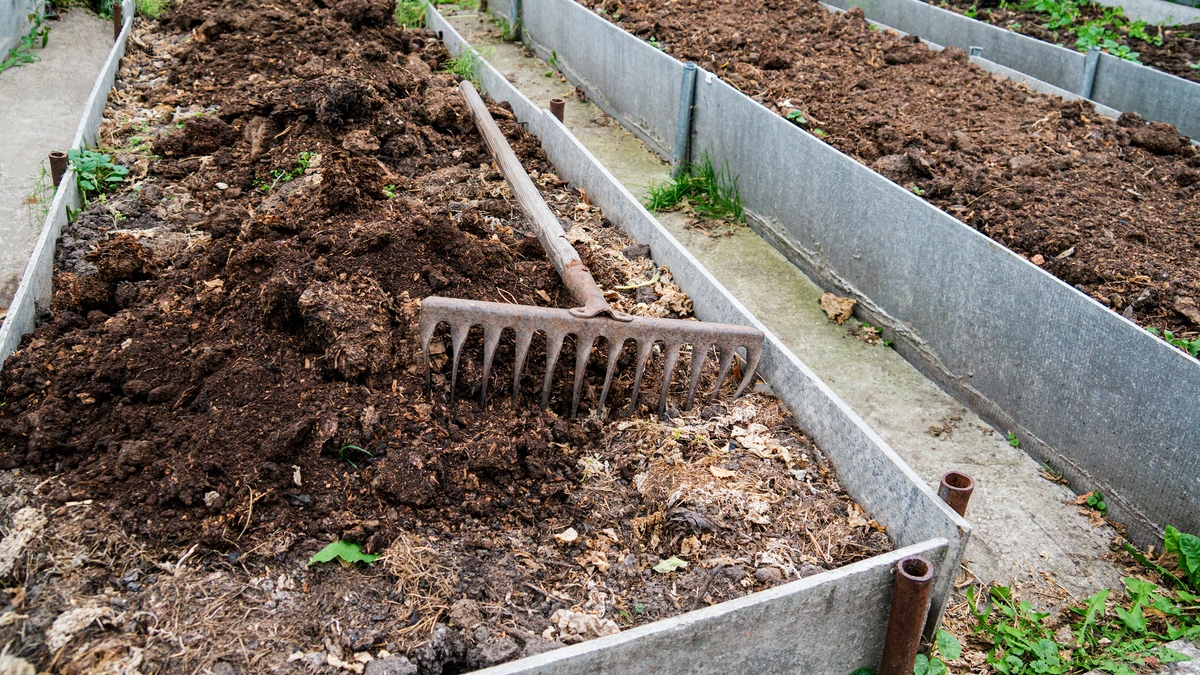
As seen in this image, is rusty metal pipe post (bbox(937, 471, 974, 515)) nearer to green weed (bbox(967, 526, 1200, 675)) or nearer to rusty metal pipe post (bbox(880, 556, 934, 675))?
rusty metal pipe post (bbox(880, 556, 934, 675))

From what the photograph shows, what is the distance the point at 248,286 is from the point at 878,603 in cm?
279

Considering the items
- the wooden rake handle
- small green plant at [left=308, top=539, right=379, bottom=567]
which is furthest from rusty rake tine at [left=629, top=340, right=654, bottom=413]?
small green plant at [left=308, top=539, right=379, bottom=567]

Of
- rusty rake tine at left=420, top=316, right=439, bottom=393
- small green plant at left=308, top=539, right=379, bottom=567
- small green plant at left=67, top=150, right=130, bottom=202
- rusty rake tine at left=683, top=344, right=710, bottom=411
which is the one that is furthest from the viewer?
small green plant at left=67, top=150, right=130, bottom=202

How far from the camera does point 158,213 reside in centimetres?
518

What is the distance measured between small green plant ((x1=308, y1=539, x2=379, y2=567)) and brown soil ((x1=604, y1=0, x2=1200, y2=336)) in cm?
367

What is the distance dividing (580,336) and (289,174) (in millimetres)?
2593

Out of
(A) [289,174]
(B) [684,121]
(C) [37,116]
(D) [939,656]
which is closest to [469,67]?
(B) [684,121]

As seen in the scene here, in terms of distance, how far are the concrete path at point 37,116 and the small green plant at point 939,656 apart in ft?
15.1

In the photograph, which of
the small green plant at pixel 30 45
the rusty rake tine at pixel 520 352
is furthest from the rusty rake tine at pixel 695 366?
the small green plant at pixel 30 45

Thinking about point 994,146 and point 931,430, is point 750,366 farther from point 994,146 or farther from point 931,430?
point 994,146

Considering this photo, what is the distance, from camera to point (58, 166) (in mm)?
5266

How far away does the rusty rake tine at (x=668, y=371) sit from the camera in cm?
382

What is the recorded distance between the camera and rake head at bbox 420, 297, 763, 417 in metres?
3.66

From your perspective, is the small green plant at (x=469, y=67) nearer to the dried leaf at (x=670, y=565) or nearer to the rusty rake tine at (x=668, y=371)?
the rusty rake tine at (x=668, y=371)
